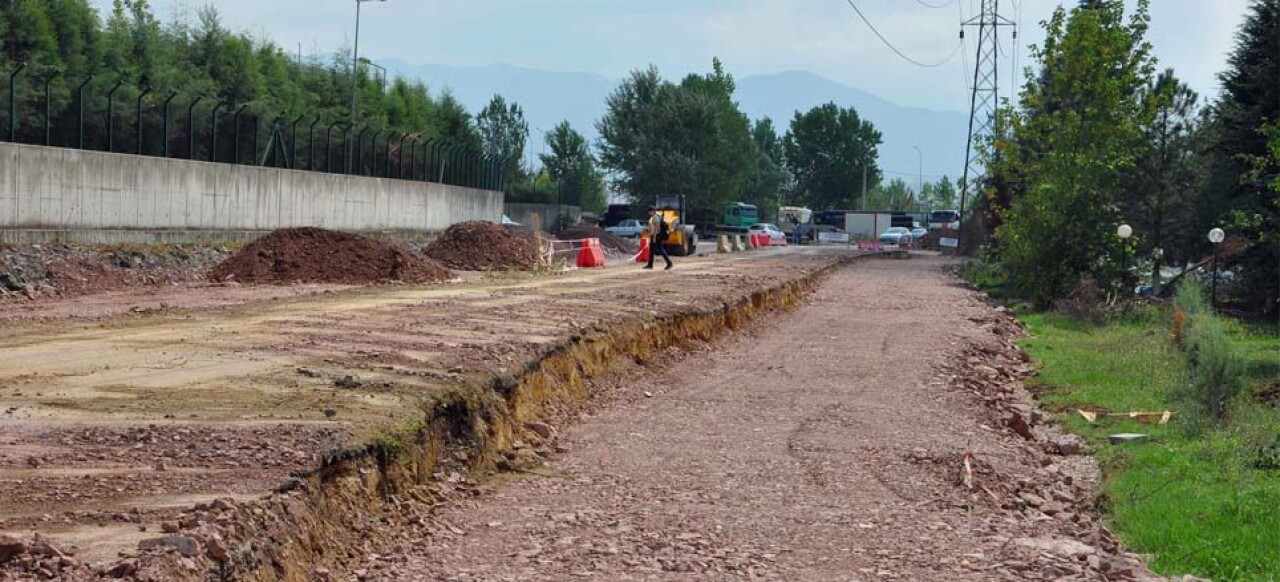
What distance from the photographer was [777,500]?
11000mm

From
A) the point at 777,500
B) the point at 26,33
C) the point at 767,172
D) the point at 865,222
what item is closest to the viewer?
the point at 777,500

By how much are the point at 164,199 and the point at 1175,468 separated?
78.8 feet

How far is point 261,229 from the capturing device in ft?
121

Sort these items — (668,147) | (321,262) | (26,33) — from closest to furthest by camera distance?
(321,262)
(26,33)
(668,147)

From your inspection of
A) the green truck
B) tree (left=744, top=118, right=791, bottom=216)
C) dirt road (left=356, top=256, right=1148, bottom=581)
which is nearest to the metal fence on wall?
dirt road (left=356, top=256, right=1148, bottom=581)

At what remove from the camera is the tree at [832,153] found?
551ft

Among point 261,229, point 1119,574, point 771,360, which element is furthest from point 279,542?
point 261,229

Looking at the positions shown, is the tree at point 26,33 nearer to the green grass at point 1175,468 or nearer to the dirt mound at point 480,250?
the dirt mound at point 480,250

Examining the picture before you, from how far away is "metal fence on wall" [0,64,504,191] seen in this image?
29.0 meters

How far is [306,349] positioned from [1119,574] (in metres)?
8.85

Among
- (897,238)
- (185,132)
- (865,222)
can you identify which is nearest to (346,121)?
(185,132)

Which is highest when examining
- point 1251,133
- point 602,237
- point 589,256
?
point 1251,133

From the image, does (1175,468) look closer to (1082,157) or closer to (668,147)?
(1082,157)

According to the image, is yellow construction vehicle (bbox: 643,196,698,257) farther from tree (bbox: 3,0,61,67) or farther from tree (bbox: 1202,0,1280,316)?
tree (bbox: 1202,0,1280,316)
